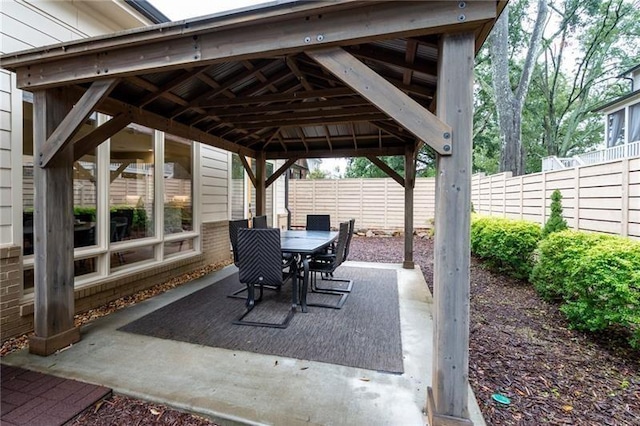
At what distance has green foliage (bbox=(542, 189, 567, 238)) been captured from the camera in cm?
489

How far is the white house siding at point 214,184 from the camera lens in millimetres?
6070

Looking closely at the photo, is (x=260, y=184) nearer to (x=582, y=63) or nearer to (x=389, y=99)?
(x=389, y=99)

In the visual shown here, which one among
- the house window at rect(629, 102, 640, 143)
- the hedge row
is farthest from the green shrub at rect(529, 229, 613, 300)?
the house window at rect(629, 102, 640, 143)

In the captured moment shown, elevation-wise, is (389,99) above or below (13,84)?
below

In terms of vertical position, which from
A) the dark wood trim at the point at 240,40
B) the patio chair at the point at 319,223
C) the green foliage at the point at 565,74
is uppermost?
the green foliage at the point at 565,74

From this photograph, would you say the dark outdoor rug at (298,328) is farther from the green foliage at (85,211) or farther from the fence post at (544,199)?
the fence post at (544,199)

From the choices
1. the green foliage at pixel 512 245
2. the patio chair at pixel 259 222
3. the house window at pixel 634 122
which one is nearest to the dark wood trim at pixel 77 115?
the patio chair at pixel 259 222

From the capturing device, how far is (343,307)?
406 cm

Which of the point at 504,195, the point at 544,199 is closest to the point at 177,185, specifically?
the point at 544,199

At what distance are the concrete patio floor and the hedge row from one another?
1.66 meters

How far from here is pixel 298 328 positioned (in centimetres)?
340

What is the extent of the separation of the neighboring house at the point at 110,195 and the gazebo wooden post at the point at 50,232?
503 mm

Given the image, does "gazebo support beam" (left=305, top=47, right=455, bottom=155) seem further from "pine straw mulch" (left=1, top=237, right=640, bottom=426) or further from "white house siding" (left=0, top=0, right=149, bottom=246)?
"white house siding" (left=0, top=0, right=149, bottom=246)

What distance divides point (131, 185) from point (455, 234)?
15.0 feet
